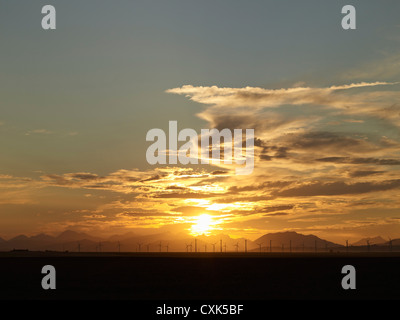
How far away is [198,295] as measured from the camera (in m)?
78.6

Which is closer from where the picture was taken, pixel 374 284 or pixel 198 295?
pixel 198 295
